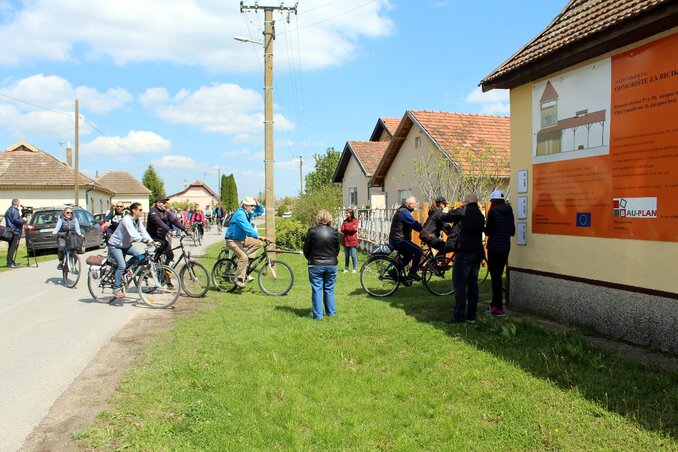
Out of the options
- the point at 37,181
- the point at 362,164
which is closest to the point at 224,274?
A: the point at 362,164

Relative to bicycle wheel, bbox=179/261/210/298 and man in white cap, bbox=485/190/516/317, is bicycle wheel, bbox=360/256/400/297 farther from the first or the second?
bicycle wheel, bbox=179/261/210/298

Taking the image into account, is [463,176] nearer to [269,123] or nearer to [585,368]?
[269,123]

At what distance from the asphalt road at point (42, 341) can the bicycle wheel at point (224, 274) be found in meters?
1.69

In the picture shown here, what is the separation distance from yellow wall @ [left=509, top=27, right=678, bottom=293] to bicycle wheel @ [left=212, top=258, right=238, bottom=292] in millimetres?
5422

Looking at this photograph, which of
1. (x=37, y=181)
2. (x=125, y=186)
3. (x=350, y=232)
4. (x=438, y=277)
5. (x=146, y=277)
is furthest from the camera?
(x=125, y=186)

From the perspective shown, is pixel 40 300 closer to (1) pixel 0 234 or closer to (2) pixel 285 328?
A: (2) pixel 285 328

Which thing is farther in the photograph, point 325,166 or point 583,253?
point 325,166

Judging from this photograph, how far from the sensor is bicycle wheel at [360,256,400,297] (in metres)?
9.80

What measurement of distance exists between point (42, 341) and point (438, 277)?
674 cm

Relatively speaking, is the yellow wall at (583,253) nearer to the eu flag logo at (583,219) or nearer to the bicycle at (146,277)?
the eu flag logo at (583,219)

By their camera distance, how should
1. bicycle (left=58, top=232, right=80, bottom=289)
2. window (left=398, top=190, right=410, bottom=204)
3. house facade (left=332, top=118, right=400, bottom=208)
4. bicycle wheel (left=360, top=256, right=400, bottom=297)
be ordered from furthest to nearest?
house facade (left=332, top=118, right=400, bottom=208) < window (left=398, top=190, right=410, bottom=204) < bicycle (left=58, top=232, right=80, bottom=289) < bicycle wheel (left=360, top=256, right=400, bottom=297)

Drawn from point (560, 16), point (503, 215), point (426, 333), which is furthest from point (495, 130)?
point (426, 333)

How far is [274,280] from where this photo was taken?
1034cm

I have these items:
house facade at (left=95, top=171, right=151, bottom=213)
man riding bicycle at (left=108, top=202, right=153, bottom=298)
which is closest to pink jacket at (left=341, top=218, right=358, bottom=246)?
man riding bicycle at (left=108, top=202, right=153, bottom=298)
